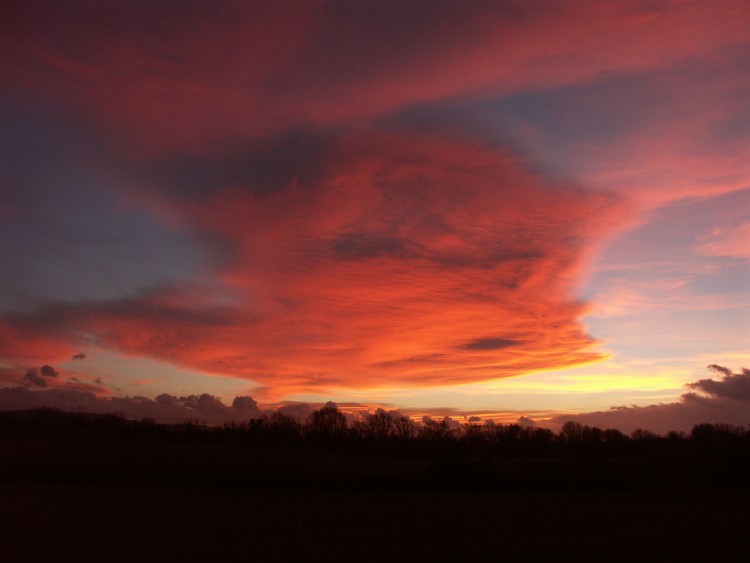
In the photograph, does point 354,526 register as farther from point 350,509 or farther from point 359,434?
point 359,434

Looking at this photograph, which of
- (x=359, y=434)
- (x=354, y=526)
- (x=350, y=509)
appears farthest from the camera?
(x=359, y=434)

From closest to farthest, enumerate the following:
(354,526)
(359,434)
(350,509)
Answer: (354,526), (350,509), (359,434)

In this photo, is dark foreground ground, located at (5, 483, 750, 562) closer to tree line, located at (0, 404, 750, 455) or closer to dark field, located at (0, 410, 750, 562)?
dark field, located at (0, 410, 750, 562)

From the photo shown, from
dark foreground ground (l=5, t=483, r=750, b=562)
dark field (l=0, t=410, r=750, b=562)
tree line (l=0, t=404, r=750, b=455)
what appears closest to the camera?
dark foreground ground (l=5, t=483, r=750, b=562)

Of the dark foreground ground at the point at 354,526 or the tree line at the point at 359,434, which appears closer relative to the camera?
the dark foreground ground at the point at 354,526

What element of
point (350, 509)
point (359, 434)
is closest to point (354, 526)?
point (350, 509)

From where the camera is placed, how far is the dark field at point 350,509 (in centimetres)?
1460

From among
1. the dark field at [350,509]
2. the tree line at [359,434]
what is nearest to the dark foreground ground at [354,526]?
the dark field at [350,509]

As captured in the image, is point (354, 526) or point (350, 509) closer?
point (354, 526)

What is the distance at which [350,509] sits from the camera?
71.9 ft

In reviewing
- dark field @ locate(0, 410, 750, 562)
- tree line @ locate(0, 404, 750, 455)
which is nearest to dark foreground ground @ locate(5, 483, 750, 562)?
dark field @ locate(0, 410, 750, 562)

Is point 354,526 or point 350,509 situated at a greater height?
point 350,509

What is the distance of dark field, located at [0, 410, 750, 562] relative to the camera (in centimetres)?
1460

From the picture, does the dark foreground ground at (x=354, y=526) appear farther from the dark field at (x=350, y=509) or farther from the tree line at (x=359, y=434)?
the tree line at (x=359, y=434)
